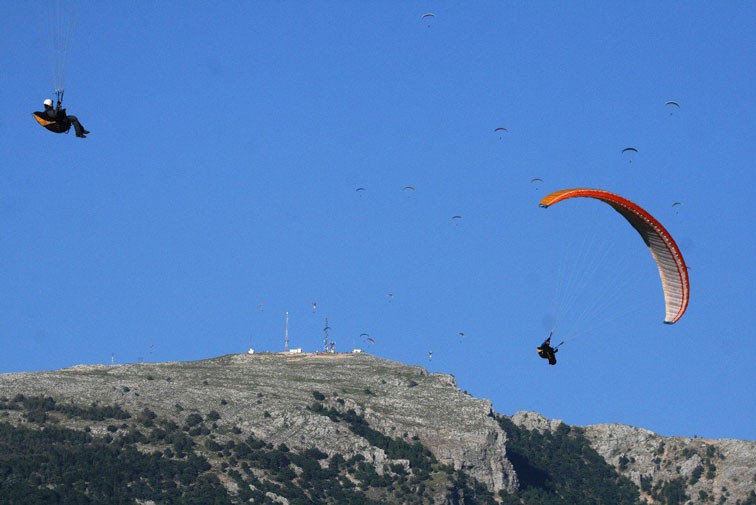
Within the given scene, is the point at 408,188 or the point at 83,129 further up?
the point at 408,188

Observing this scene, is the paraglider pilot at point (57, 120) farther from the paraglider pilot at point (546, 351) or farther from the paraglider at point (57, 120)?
the paraglider pilot at point (546, 351)

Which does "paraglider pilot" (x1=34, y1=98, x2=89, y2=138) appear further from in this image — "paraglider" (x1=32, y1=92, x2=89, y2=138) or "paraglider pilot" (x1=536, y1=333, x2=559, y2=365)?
"paraglider pilot" (x1=536, y1=333, x2=559, y2=365)

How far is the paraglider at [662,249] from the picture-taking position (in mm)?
128750

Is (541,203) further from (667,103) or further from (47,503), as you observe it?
(47,503)

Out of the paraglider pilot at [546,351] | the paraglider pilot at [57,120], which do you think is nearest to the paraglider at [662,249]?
the paraglider pilot at [546,351]

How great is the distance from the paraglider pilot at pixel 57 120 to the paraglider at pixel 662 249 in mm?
31349

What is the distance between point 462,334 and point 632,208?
54559mm

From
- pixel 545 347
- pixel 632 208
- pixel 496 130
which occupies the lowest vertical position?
pixel 545 347

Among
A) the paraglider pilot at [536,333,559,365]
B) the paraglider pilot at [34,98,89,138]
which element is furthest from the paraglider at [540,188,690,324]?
the paraglider pilot at [34,98,89,138]

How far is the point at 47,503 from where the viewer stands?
199875 mm

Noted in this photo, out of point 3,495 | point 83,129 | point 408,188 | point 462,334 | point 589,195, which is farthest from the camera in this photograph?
point 3,495

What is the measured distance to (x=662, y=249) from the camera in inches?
5177

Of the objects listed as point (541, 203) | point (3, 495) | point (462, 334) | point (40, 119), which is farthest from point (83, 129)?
point (3, 495)

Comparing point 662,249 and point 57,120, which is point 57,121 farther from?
point 662,249
